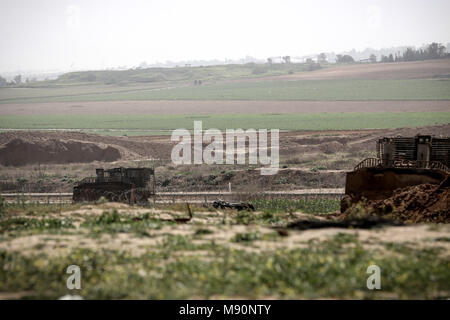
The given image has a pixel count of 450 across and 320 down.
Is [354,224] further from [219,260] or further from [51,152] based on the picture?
[51,152]

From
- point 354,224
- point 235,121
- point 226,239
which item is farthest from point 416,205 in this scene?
point 235,121

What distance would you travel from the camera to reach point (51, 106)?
124188mm

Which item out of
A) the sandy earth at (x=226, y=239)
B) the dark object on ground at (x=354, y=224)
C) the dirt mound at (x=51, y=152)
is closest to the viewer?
the sandy earth at (x=226, y=239)

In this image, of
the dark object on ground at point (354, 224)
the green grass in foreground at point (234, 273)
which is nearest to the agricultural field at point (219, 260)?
the green grass in foreground at point (234, 273)

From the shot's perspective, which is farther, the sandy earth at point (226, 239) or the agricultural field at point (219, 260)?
the sandy earth at point (226, 239)

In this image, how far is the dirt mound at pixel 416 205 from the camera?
1786cm

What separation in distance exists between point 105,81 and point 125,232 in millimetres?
179390

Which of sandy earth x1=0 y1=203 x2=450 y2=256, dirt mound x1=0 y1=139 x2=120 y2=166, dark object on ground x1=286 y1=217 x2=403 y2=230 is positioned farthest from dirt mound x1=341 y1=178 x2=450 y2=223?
dirt mound x1=0 y1=139 x2=120 y2=166

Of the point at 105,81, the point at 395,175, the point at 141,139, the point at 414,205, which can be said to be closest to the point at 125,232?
the point at 414,205

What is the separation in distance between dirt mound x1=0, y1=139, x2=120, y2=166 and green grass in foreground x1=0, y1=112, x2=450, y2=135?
21019 millimetres

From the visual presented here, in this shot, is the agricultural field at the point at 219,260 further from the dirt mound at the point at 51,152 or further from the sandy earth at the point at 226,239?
the dirt mound at the point at 51,152

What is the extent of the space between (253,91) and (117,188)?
112 m
